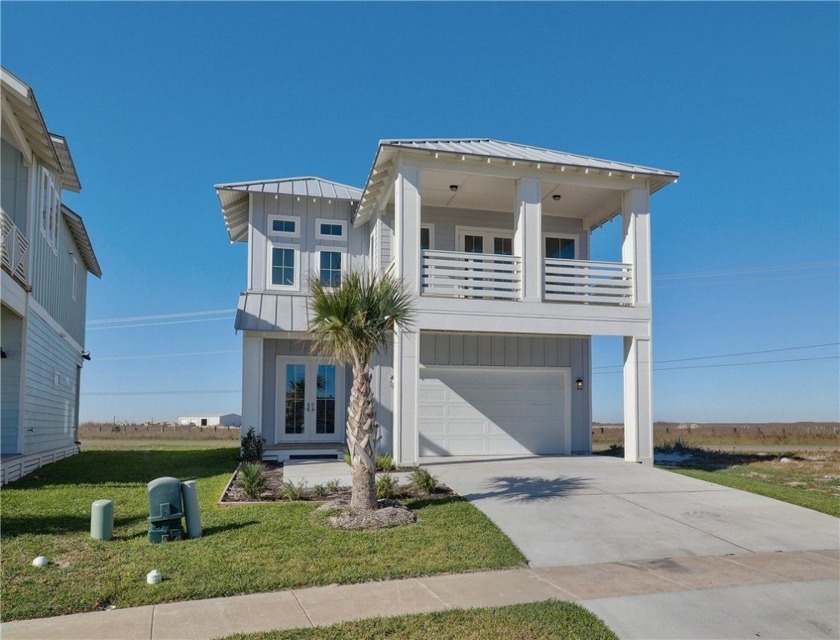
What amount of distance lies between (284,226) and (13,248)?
21.6ft

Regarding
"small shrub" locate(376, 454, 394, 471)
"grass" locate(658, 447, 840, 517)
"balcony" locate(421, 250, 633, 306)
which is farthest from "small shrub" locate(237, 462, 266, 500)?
"grass" locate(658, 447, 840, 517)

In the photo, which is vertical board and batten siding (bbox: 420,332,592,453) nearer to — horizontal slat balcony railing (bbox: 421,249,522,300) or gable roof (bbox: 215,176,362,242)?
horizontal slat balcony railing (bbox: 421,249,522,300)

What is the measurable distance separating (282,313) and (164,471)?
14.3 ft

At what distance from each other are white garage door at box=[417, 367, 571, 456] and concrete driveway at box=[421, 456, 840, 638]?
4.94 feet

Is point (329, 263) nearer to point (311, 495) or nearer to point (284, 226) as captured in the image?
point (284, 226)

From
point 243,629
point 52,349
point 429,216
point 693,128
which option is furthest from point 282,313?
point 693,128

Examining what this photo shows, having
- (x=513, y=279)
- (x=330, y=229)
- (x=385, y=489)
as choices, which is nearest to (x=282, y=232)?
(x=330, y=229)

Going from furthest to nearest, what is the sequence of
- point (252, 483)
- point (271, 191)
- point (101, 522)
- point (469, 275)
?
point (271, 191), point (469, 275), point (252, 483), point (101, 522)

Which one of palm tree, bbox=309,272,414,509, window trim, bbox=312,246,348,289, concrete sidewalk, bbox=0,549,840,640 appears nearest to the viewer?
concrete sidewalk, bbox=0,549,840,640

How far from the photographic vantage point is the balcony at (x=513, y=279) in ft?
43.2

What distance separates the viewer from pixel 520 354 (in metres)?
15.8

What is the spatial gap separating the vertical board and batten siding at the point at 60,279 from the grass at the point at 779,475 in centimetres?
1454

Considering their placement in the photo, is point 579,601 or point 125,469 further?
point 125,469

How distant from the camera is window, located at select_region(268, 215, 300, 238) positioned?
55.3 feet
